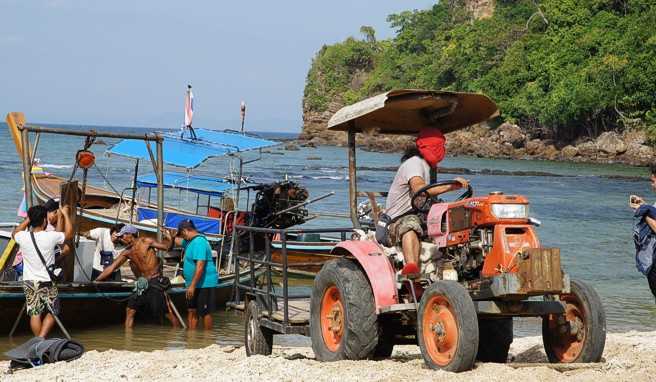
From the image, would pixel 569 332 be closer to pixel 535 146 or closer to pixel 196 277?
pixel 196 277

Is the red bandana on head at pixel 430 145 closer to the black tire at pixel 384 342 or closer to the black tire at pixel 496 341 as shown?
the black tire at pixel 384 342

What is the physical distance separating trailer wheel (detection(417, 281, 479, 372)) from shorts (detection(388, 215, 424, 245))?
560 millimetres

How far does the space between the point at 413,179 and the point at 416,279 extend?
2.55 ft

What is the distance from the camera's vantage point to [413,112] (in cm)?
798

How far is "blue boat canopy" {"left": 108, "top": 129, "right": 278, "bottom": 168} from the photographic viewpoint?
1661cm

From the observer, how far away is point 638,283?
1848 cm

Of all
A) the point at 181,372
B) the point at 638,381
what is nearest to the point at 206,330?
the point at 181,372

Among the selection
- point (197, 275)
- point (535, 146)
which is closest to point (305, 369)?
point (197, 275)

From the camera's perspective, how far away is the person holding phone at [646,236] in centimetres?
826

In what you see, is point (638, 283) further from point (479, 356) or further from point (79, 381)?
point (79, 381)

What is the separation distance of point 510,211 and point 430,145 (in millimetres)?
1109

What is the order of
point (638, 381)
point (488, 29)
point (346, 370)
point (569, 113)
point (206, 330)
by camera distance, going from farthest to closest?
1. point (488, 29)
2. point (569, 113)
3. point (206, 330)
4. point (346, 370)
5. point (638, 381)

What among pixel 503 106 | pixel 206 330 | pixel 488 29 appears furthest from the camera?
pixel 488 29

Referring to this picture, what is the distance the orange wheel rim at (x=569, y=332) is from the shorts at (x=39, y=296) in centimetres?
498
